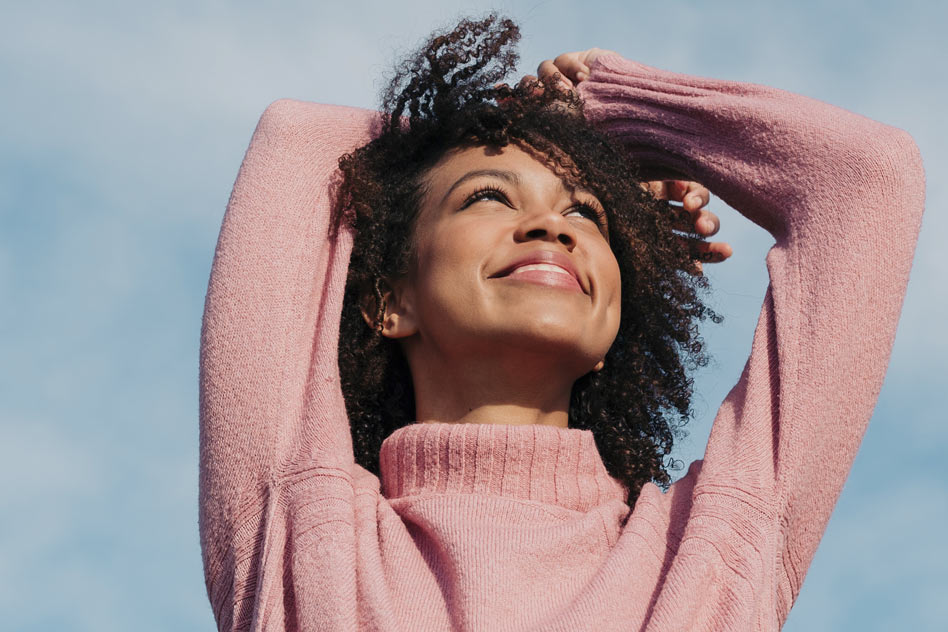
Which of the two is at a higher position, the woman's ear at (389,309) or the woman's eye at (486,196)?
the woman's eye at (486,196)

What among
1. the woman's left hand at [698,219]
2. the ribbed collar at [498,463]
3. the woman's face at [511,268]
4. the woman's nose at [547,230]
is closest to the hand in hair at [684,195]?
the woman's left hand at [698,219]

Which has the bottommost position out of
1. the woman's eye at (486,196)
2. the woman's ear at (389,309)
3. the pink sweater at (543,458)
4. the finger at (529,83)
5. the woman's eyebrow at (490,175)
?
the pink sweater at (543,458)

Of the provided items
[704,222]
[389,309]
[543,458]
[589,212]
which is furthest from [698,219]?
[543,458]

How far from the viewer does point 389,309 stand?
167 inches

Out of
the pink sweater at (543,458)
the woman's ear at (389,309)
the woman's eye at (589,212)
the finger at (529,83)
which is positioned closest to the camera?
the pink sweater at (543,458)

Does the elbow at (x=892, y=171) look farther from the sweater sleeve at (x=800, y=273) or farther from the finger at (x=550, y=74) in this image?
the finger at (x=550, y=74)

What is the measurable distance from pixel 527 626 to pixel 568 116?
1.90m

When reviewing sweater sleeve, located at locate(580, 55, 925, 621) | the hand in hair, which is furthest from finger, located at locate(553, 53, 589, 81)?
sweater sleeve, located at locate(580, 55, 925, 621)

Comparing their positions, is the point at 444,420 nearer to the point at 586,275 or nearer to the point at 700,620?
the point at 586,275

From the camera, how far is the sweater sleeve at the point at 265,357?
357 cm

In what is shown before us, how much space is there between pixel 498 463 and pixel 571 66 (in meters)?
1.69

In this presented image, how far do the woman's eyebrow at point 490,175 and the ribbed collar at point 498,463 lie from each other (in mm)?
825

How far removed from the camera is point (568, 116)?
14.9 feet

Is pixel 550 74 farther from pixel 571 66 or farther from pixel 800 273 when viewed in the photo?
pixel 800 273
